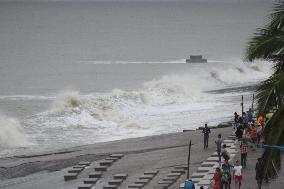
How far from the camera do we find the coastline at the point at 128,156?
2783cm

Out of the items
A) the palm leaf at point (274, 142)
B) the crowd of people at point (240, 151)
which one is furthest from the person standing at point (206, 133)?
the palm leaf at point (274, 142)

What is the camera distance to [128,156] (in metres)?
30.4

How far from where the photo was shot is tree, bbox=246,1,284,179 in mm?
9023

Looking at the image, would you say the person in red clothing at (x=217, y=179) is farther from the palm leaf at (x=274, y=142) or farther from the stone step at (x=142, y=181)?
the palm leaf at (x=274, y=142)

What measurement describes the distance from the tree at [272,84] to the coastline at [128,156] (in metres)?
15.7

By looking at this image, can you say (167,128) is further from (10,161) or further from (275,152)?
(275,152)

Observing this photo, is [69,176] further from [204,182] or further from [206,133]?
[204,182]

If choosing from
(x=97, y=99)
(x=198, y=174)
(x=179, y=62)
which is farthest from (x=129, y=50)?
(x=198, y=174)

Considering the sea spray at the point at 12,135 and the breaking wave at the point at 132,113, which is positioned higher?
the breaking wave at the point at 132,113

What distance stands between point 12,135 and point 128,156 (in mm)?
14871

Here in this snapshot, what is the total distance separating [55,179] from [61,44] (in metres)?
140

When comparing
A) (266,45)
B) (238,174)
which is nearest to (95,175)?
(238,174)

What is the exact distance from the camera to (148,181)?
80.2 feet

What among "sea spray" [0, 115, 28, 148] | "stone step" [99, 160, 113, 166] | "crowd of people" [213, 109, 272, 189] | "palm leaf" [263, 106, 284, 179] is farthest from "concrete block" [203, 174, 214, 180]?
"sea spray" [0, 115, 28, 148]
